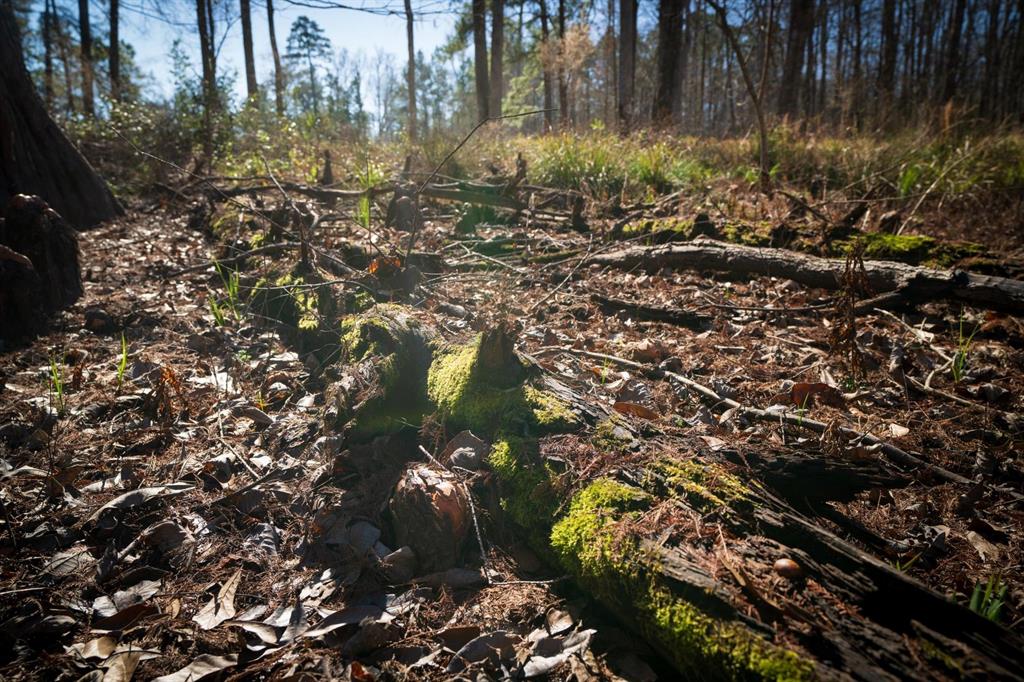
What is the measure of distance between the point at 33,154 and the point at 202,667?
574 centimetres

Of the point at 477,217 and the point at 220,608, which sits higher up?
the point at 477,217

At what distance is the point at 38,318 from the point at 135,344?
76cm

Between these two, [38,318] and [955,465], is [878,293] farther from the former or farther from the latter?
[38,318]

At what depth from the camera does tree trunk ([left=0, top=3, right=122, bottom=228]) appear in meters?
4.54

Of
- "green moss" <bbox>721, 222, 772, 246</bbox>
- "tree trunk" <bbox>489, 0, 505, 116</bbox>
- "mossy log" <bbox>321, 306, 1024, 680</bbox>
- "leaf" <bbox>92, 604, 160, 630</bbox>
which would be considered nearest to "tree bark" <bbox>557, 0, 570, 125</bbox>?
"tree trunk" <bbox>489, 0, 505, 116</bbox>

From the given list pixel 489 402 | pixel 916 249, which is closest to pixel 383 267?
pixel 489 402

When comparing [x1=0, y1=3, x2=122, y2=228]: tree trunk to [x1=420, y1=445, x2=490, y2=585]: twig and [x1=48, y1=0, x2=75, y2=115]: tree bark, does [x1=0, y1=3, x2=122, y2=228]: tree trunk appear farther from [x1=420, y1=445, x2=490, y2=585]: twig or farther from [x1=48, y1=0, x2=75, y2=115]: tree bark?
[x1=48, y1=0, x2=75, y2=115]: tree bark

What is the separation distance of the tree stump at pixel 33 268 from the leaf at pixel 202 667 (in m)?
3.22

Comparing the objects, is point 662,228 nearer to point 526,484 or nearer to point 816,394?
point 816,394

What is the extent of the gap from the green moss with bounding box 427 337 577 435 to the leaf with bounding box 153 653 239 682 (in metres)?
1.07

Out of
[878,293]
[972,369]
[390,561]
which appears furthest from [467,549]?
[878,293]

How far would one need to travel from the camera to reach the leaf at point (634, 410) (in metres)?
2.24

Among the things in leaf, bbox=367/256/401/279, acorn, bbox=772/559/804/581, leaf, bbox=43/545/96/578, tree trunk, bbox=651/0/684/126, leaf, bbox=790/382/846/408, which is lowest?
leaf, bbox=43/545/96/578

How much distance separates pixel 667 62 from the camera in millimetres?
10250
